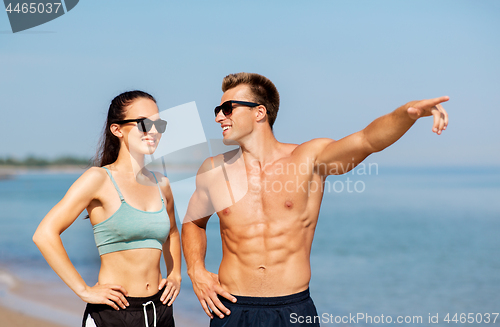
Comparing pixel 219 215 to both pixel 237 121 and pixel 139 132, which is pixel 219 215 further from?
pixel 139 132

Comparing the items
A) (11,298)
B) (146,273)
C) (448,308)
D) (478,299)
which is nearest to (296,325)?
(146,273)

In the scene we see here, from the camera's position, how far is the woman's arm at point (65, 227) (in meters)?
3.21

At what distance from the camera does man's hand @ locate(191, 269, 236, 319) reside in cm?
367

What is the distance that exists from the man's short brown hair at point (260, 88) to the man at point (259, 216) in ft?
0.30

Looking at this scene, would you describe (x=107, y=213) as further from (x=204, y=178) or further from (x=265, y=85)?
(x=265, y=85)

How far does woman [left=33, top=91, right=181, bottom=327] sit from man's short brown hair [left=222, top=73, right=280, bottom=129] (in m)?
0.80

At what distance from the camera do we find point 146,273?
3.48 metres

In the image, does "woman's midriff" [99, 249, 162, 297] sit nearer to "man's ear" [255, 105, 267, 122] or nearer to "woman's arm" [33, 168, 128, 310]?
"woman's arm" [33, 168, 128, 310]

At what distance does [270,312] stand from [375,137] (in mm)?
1547

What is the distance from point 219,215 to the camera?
387 cm

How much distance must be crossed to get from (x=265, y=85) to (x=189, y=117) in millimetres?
804

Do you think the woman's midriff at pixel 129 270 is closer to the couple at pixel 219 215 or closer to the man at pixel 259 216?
the couple at pixel 219 215

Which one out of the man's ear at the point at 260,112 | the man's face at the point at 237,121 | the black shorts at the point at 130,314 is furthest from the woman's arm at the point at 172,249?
the man's ear at the point at 260,112

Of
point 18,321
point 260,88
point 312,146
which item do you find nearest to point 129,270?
point 312,146
